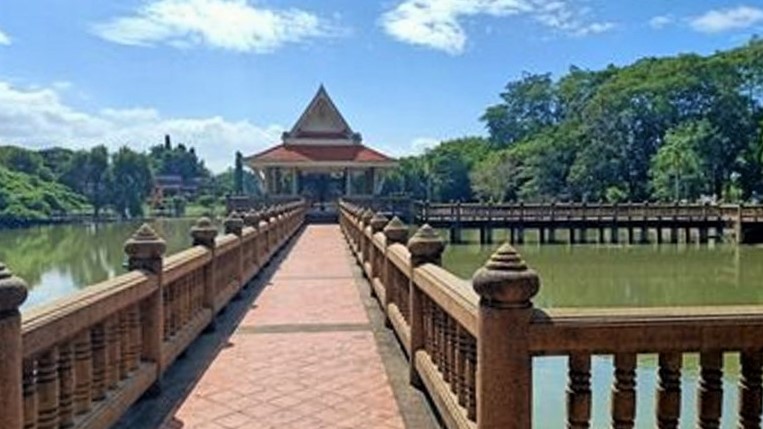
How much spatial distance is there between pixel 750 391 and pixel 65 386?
2690 mm

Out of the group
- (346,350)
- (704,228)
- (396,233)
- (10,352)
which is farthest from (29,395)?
(704,228)

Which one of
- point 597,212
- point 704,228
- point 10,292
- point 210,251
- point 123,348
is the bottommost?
point 704,228

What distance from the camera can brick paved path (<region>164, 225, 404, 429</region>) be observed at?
4.31 m

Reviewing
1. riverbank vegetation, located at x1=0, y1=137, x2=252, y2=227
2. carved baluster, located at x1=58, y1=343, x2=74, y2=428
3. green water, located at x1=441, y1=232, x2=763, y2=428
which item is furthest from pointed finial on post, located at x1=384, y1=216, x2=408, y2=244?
riverbank vegetation, located at x1=0, y1=137, x2=252, y2=227

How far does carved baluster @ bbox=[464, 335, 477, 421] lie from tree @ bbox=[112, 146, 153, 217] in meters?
73.7

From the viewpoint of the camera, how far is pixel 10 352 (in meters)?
2.59

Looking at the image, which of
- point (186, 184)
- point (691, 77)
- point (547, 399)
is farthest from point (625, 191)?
point (186, 184)

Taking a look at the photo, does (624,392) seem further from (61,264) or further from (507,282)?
(61,264)

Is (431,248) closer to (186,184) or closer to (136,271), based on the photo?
(136,271)

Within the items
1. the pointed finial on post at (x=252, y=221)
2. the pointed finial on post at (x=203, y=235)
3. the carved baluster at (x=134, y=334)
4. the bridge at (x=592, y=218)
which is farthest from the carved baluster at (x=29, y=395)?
the bridge at (x=592, y=218)

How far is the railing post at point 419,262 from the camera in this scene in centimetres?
502

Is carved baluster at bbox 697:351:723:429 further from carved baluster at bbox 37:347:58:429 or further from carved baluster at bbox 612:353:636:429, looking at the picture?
carved baluster at bbox 37:347:58:429

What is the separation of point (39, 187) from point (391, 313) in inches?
2893

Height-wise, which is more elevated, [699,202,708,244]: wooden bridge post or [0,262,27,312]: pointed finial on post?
[0,262,27,312]: pointed finial on post
